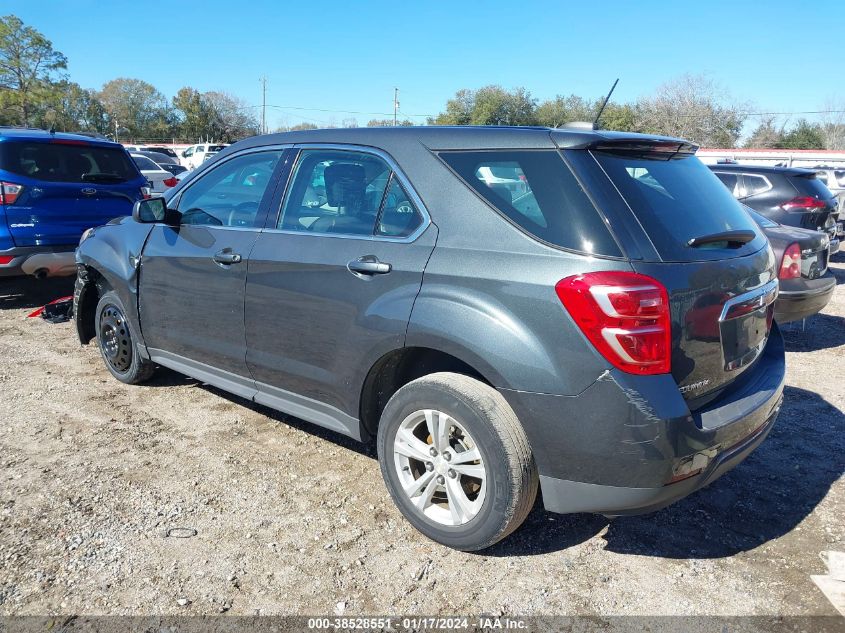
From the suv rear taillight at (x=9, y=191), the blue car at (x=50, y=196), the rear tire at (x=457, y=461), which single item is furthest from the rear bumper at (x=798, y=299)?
the suv rear taillight at (x=9, y=191)

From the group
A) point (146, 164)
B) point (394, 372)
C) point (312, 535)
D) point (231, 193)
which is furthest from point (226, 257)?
point (146, 164)

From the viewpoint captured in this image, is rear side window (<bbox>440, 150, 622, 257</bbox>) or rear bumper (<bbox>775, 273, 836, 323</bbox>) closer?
rear side window (<bbox>440, 150, 622, 257</bbox>)

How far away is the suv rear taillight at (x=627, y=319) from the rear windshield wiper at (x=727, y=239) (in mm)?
393

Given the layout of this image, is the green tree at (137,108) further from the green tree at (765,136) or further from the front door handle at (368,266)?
the front door handle at (368,266)

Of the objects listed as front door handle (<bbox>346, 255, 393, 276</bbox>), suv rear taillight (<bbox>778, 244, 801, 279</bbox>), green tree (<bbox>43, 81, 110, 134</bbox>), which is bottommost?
suv rear taillight (<bbox>778, 244, 801, 279</bbox>)

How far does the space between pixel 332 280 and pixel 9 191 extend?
201 inches

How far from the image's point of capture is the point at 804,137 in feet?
204

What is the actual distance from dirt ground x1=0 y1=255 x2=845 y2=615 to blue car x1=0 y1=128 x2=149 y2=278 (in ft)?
9.01

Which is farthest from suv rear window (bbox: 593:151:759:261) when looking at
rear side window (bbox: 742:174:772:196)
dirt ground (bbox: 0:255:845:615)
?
rear side window (bbox: 742:174:772:196)

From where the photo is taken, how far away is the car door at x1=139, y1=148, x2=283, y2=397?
12.0ft

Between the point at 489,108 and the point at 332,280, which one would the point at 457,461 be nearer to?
the point at 332,280

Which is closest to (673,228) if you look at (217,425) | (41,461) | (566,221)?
(566,221)

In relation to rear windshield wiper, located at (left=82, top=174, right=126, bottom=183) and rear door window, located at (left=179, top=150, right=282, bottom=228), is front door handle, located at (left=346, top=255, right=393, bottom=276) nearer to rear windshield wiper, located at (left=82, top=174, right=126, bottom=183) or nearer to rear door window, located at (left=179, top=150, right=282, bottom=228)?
rear door window, located at (left=179, top=150, right=282, bottom=228)

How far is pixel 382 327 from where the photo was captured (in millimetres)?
2879
